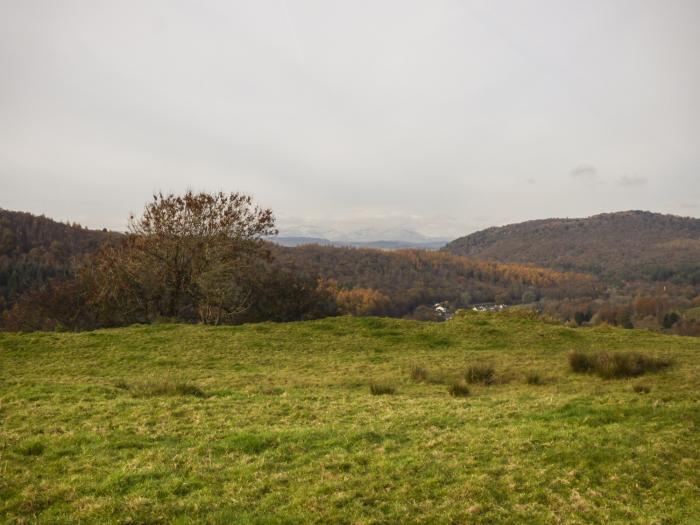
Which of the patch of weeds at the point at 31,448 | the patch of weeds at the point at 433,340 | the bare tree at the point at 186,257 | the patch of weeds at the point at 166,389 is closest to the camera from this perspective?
the patch of weeds at the point at 31,448

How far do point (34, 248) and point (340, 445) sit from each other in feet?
372

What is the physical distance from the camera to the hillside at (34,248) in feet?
255

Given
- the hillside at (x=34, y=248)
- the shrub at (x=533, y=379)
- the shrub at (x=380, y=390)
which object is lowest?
the shrub at (x=380, y=390)

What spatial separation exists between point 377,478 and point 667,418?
21.9 feet

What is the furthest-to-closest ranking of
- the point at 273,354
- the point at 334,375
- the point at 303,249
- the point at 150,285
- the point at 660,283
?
the point at 660,283, the point at 303,249, the point at 150,285, the point at 273,354, the point at 334,375

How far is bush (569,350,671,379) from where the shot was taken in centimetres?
1504

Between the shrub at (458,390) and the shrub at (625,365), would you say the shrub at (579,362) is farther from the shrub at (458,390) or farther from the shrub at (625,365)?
the shrub at (458,390)

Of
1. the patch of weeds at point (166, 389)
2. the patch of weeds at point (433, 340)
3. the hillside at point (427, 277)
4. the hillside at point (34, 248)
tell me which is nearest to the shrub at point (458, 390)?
the patch of weeds at point (166, 389)

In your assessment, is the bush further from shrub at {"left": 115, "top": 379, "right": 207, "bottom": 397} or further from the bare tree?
the bare tree

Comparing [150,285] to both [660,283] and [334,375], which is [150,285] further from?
[660,283]

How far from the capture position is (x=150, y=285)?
1252 inches

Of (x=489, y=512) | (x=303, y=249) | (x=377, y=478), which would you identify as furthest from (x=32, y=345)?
(x=303, y=249)

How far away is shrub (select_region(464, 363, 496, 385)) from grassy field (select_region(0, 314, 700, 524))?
1.37 feet

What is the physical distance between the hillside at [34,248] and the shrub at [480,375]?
213 feet
